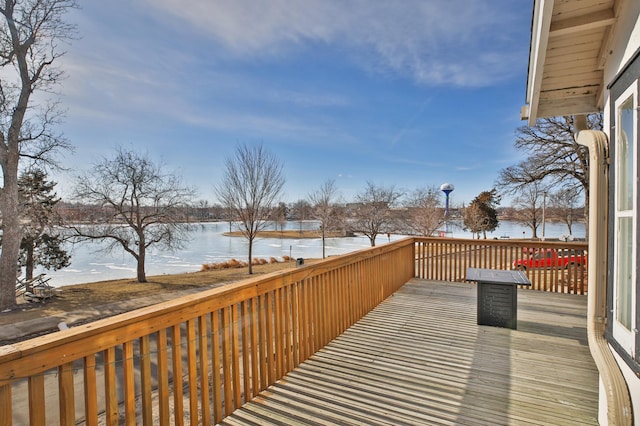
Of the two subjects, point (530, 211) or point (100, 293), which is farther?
point (530, 211)

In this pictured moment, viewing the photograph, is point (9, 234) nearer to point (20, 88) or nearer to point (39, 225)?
point (39, 225)

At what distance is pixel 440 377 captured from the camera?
8.62ft

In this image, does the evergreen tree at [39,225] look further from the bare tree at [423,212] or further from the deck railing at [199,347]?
the bare tree at [423,212]

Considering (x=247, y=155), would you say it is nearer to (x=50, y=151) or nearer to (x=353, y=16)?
(x=50, y=151)

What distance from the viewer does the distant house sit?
1.45 meters

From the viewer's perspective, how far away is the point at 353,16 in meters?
7.25

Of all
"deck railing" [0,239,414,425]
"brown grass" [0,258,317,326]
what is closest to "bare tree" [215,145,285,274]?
"brown grass" [0,258,317,326]

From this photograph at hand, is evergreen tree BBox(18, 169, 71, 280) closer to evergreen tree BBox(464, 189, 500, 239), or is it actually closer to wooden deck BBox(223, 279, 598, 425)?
wooden deck BBox(223, 279, 598, 425)

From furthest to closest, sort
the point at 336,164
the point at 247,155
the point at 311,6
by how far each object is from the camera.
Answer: the point at 336,164
the point at 247,155
the point at 311,6

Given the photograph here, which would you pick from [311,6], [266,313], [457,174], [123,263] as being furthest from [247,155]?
[457,174]

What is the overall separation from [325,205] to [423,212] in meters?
7.15

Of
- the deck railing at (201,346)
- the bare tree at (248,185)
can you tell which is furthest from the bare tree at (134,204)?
the deck railing at (201,346)

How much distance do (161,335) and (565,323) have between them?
469cm

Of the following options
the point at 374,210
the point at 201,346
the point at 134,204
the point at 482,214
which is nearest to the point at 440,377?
the point at 201,346
